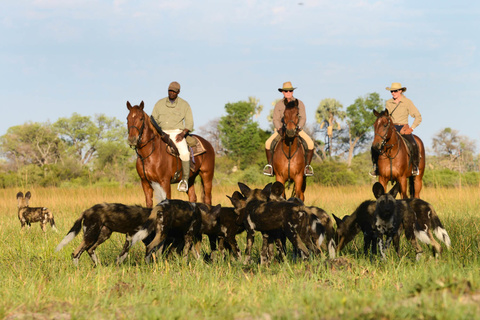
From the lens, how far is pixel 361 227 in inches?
286

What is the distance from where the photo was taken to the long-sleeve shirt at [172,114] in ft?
41.7

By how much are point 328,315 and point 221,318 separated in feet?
2.97

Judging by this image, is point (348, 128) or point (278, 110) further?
point (348, 128)

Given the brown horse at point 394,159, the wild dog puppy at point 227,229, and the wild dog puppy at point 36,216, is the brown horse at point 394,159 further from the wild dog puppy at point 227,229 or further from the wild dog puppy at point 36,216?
the wild dog puppy at point 36,216

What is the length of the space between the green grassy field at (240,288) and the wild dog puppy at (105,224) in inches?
10.2

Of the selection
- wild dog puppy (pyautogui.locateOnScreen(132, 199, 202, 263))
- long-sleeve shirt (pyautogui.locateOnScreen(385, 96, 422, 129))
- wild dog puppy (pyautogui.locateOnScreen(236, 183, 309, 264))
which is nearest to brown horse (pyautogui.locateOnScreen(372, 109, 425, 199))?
long-sleeve shirt (pyautogui.locateOnScreen(385, 96, 422, 129))

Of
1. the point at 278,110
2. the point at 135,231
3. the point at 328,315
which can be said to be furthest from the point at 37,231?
the point at 328,315

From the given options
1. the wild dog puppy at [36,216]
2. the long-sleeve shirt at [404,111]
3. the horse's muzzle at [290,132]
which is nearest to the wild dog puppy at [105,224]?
the wild dog puppy at [36,216]

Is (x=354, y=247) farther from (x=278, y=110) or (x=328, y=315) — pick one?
(x=278, y=110)

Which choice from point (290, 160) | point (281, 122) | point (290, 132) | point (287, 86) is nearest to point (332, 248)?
point (290, 132)

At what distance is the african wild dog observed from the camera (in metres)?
6.52

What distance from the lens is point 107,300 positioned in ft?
15.9

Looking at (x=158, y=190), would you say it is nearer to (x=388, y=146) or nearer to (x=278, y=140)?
(x=278, y=140)

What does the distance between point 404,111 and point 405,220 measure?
25.3 ft
